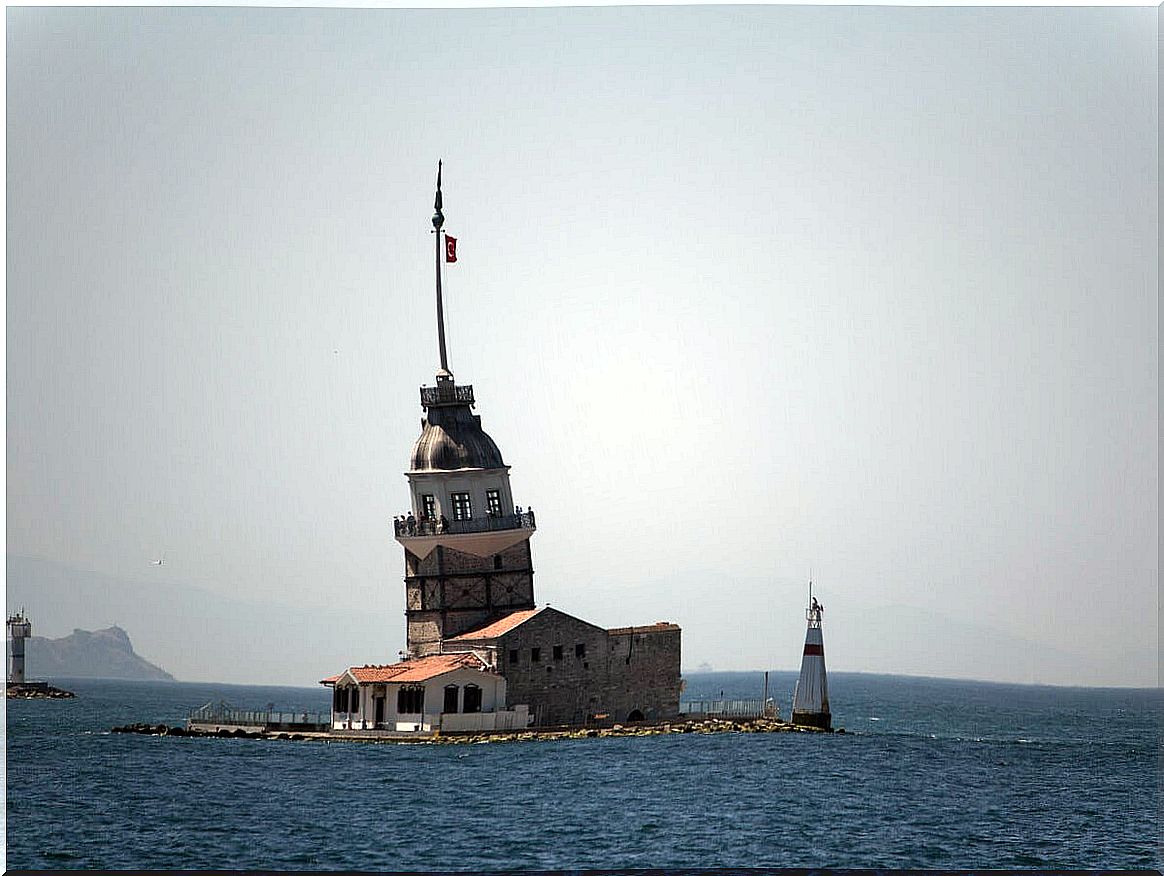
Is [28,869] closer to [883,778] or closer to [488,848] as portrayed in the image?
[488,848]

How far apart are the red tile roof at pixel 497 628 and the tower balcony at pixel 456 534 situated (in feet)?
7.11

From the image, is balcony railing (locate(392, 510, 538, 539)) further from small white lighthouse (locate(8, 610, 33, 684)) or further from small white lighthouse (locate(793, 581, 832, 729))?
small white lighthouse (locate(8, 610, 33, 684))

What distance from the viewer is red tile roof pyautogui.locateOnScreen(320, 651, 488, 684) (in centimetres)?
5759

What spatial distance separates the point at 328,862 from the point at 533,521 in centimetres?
2363

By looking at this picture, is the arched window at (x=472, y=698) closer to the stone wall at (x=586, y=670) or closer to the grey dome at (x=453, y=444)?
the stone wall at (x=586, y=670)

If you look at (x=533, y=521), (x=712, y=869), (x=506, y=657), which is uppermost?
(x=533, y=521)

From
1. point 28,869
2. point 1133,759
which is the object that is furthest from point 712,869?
point 1133,759

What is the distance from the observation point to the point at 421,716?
5750cm

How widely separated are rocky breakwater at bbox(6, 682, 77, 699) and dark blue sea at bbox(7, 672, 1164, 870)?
135ft

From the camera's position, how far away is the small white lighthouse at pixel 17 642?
9919 centimetres

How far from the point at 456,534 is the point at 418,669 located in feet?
14.9

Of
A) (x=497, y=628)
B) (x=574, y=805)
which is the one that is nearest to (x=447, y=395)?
(x=497, y=628)

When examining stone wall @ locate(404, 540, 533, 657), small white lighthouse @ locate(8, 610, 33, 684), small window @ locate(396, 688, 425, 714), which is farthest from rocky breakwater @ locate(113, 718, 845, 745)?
small white lighthouse @ locate(8, 610, 33, 684)

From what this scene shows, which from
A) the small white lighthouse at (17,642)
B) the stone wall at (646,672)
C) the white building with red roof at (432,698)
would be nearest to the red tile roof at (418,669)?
the white building with red roof at (432,698)
